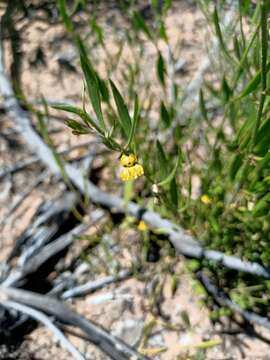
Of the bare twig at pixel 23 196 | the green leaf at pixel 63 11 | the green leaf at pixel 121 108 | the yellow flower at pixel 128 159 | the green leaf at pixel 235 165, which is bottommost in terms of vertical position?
the bare twig at pixel 23 196

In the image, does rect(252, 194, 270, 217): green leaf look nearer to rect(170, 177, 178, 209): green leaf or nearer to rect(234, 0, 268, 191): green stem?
rect(234, 0, 268, 191): green stem

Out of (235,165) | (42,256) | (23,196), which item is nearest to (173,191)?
(235,165)

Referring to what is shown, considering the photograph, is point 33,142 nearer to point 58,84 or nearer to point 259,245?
point 58,84

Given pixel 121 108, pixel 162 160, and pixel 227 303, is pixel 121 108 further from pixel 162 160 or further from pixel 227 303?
pixel 227 303

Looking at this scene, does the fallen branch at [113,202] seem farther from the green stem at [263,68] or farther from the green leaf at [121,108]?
the green leaf at [121,108]

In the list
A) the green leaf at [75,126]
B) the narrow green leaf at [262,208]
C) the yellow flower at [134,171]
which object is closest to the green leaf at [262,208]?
the narrow green leaf at [262,208]
